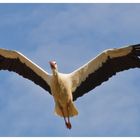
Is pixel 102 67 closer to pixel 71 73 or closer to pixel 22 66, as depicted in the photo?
pixel 71 73

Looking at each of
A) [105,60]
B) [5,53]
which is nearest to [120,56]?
[105,60]

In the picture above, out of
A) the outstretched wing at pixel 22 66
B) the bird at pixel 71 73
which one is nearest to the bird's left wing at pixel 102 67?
the bird at pixel 71 73

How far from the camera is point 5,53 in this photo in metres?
27.2

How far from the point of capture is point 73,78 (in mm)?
26875

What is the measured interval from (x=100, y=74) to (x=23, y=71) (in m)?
1.40

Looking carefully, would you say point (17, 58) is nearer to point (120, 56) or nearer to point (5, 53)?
point (5, 53)

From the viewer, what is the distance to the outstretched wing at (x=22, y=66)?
27.1 meters

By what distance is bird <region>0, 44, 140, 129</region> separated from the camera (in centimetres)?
2648

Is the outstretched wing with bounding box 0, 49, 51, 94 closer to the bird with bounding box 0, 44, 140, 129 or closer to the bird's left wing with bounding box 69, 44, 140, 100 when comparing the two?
the bird with bounding box 0, 44, 140, 129

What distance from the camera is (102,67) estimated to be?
87.7ft

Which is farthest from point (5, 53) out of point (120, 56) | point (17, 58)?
point (120, 56)

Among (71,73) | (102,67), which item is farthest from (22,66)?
(102,67)

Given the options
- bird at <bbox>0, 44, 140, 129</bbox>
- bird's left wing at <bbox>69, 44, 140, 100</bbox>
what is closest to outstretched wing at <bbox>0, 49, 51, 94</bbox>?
bird at <bbox>0, 44, 140, 129</bbox>

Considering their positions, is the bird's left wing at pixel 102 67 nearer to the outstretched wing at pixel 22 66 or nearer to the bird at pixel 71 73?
the bird at pixel 71 73
